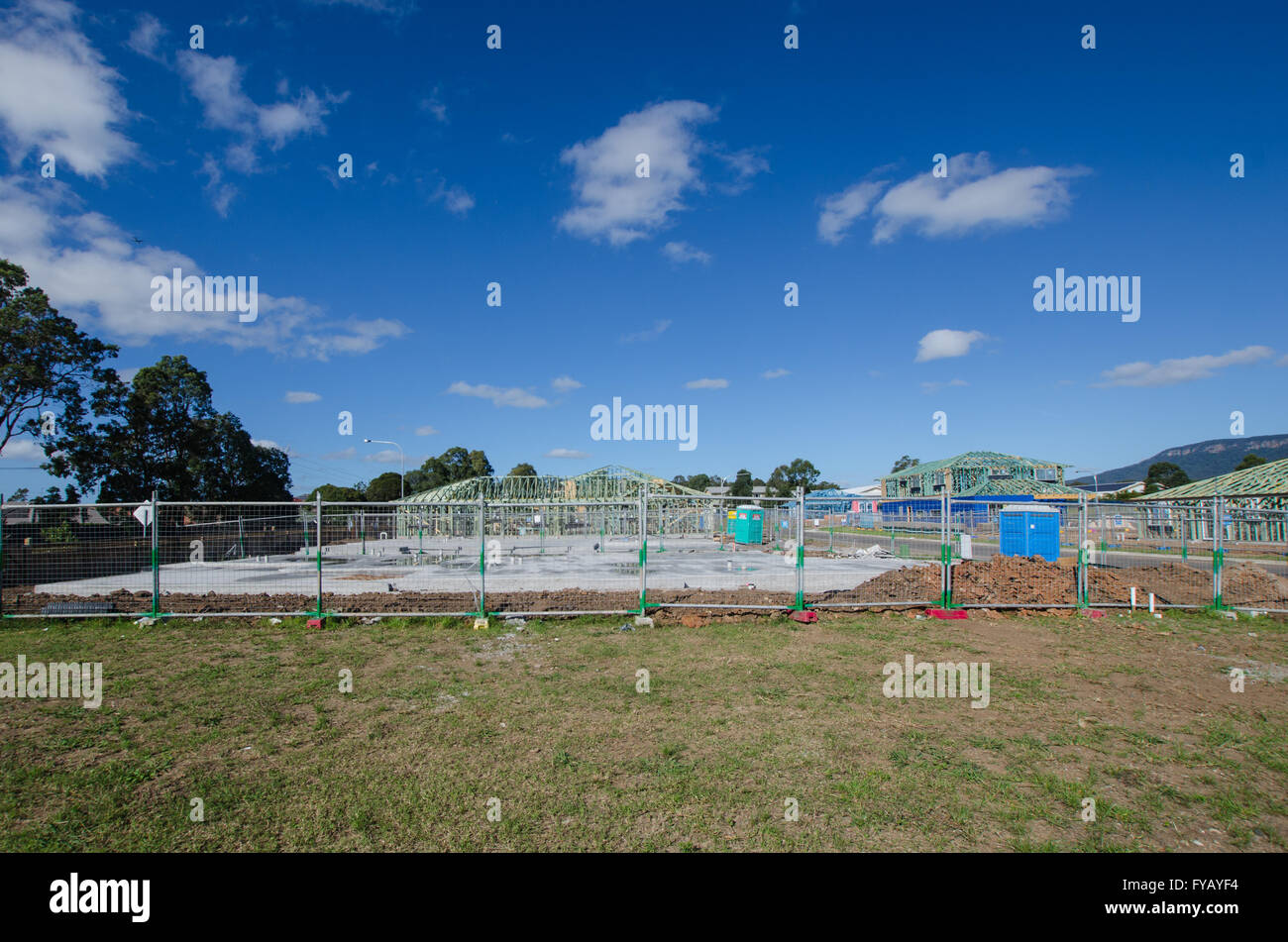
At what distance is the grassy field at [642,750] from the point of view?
4.00 m

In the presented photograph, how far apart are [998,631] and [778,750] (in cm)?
724

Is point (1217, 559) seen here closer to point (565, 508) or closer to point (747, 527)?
point (747, 527)

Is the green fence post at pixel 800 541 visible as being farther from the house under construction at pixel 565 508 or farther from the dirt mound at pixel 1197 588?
the house under construction at pixel 565 508

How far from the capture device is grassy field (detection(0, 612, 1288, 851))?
400 cm

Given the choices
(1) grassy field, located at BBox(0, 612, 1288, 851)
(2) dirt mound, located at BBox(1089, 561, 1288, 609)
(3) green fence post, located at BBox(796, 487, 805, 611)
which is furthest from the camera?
(2) dirt mound, located at BBox(1089, 561, 1288, 609)

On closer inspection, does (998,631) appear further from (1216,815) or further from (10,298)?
(10,298)

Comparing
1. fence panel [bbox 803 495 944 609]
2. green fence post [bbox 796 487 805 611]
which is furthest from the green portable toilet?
green fence post [bbox 796 487 805 611]

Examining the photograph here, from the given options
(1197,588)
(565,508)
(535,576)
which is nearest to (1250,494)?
(1197,588)

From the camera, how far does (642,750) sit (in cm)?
536

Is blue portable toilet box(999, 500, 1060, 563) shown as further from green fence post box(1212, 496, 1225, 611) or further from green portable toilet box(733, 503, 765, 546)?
green portable toilet box(733, 503, 765, 546)

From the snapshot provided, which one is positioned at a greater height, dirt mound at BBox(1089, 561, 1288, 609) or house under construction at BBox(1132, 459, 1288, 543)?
house under construction at BBox(1132, 459, 1288, 543)

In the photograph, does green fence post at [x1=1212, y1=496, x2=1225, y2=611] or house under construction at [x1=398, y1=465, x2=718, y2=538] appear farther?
house under construction at [x1=398, y1=465, x2=718, y2=538]

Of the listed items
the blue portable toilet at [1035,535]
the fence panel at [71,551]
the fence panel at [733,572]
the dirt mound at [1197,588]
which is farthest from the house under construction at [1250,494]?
the fence panel at [71,551]

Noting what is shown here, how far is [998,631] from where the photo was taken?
10.5m
